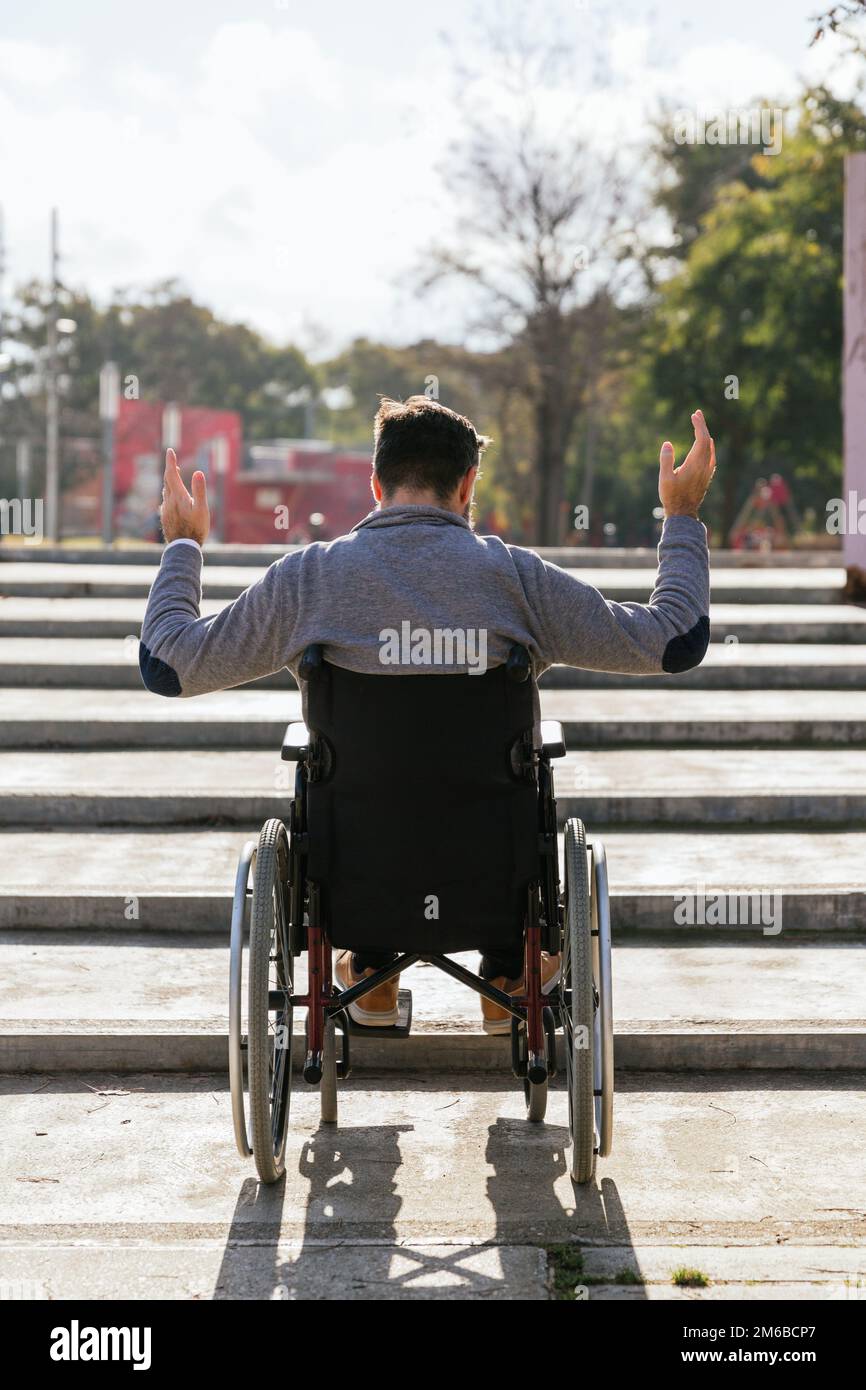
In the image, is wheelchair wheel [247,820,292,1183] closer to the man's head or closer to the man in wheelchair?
the man in wheelchair

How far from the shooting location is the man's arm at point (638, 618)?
10.6 feet

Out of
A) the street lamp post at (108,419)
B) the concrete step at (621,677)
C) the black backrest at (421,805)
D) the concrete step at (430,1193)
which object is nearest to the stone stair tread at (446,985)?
the concrete step at (430,1193)

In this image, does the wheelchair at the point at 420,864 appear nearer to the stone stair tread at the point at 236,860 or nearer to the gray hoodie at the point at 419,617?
the gray hoodie at the point at 419,617

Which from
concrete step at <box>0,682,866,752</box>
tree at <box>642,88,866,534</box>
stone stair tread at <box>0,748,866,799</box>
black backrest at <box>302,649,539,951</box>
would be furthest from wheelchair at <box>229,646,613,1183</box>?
tree at <box>642,88,866,534</box>

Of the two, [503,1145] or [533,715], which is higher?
[533,715]

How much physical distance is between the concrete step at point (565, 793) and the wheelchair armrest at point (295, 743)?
8.50ft

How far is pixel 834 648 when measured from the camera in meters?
8.66

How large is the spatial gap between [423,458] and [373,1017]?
1255 millimetres

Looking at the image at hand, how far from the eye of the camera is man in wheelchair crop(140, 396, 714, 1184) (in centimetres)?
320

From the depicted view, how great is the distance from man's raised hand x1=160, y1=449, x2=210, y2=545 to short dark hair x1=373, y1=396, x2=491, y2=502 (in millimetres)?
389

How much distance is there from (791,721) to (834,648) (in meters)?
1.67

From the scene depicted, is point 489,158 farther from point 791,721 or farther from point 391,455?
point 391,455
